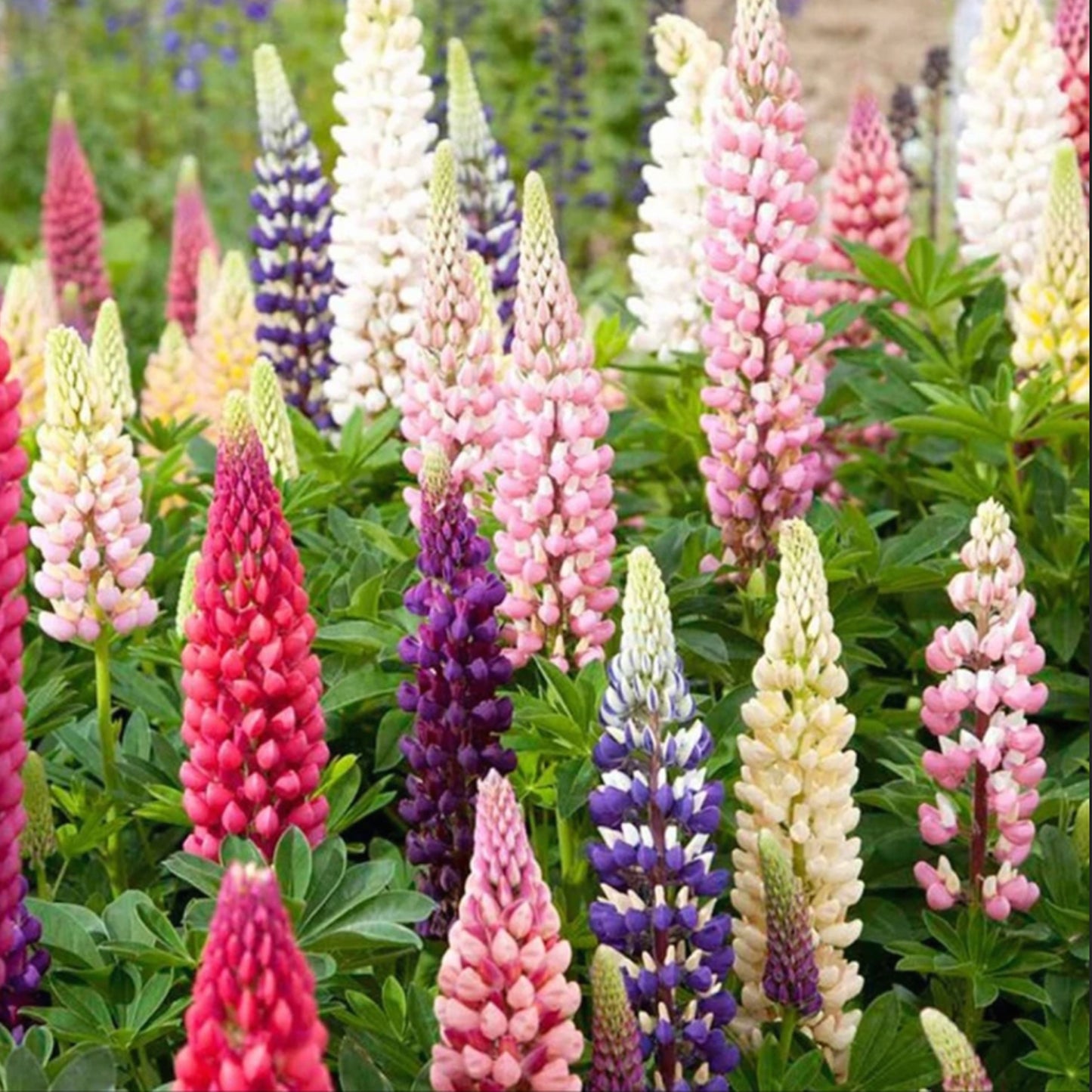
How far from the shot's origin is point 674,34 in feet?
10.6

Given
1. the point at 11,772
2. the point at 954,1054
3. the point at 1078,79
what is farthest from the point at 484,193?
the point at 954,1054

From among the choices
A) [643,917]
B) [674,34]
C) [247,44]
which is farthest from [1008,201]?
[247,44]

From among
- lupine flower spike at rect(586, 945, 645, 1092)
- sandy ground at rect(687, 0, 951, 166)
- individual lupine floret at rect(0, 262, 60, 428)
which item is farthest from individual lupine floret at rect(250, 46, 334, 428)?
sandy ground at rect(687, 0, 951, 166)

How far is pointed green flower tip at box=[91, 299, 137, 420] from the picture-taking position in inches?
109

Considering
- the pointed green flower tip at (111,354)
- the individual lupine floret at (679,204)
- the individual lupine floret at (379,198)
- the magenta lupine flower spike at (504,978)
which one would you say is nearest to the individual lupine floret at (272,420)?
the pointed green flower tip at (111,354)

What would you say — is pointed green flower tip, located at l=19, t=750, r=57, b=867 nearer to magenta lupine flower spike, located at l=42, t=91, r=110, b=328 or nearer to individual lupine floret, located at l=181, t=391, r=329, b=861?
individual lupine floret, located at l=181, t=391, r=329, b=861

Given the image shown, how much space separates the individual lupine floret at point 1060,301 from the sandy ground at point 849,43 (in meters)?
5.29

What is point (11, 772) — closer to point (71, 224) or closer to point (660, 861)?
point (660, 861)

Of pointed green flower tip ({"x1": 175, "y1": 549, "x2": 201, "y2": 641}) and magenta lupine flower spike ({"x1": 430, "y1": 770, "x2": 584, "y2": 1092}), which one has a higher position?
pointed green flower tip ({"x1": 175, "y1": 549, "x2": 201, "y2": 641})

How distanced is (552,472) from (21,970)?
81 cm

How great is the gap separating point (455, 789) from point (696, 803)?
0.35 m

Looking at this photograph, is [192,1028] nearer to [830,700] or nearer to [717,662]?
[830,700]

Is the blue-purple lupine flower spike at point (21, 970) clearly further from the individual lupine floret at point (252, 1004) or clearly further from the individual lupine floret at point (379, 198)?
the individual lupine floret at point (379, 198)

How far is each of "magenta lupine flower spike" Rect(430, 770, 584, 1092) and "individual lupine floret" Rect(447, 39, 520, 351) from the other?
1.81 metres
